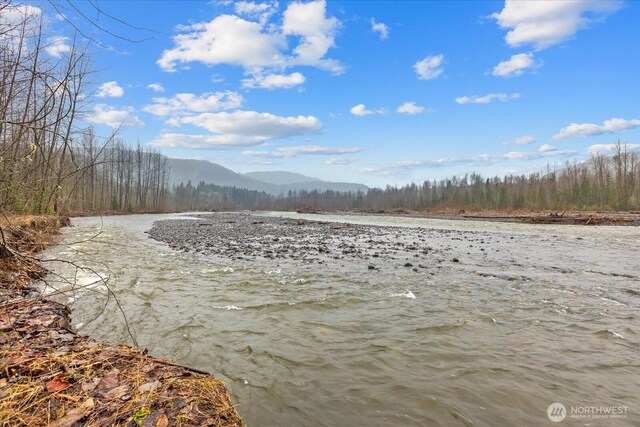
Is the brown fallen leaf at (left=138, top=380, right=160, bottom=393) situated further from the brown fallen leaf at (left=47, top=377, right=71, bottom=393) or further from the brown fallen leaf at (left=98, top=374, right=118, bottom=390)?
the brown fallen leaf at (left=47, top=377, right=71, bottom=393)

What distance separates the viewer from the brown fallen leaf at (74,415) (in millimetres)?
2438

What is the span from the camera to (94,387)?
2963 mm

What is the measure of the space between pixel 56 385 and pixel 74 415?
0.61 metres

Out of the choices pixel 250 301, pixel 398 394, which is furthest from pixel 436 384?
pixel 250 301

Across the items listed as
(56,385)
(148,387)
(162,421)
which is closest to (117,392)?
(148,387)

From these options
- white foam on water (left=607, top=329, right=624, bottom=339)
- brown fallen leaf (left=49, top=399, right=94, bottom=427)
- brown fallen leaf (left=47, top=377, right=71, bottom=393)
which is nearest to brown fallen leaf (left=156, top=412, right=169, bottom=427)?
brown fallen leaf (left=49, top=399, right=94, bottom=427)

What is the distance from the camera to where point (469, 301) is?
307 inches

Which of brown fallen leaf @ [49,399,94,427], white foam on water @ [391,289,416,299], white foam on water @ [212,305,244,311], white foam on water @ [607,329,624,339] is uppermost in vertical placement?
brown fallen leaf @ [49,399,94,427]

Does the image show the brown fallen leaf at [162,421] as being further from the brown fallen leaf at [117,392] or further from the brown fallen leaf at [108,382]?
the brown fallen leaf at [108,382]

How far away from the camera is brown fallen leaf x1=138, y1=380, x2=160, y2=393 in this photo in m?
2.93

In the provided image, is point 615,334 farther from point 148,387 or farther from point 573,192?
point 573,192

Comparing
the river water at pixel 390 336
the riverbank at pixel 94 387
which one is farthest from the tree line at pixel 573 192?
the riverbank at pixel 94 387

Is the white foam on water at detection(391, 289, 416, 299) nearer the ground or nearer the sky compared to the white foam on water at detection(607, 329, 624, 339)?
nearer the ground

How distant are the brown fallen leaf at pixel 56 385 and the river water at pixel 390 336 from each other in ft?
2.97
